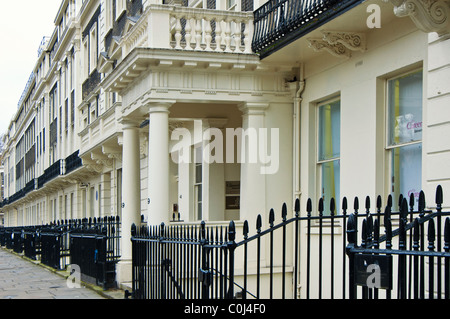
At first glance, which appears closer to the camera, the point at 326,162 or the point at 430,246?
the point at 430,246

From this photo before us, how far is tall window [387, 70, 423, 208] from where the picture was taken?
9.16 meters

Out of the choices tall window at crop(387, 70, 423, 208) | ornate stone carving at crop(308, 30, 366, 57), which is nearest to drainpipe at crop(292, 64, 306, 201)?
ornate stone carving at crop(308, 30, 366, 57)

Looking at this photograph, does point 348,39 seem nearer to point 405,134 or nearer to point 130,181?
point 405,134

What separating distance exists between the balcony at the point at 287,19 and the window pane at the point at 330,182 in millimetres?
2209

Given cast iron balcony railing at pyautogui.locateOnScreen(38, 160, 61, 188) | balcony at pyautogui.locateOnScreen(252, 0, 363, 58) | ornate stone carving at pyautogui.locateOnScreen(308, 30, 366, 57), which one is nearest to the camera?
balcony at pyautogui.locateOnScreen(252, 0, 363, 58)

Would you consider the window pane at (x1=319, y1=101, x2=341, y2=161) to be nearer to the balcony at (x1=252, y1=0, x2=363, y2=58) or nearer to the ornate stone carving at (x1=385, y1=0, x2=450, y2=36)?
the balcony at (x1=252, y1=0, x2=363, y2=58)

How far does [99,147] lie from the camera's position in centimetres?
2317

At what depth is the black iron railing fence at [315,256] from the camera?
448 cm

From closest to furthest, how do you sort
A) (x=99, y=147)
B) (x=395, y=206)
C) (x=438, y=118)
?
1. (x=438, y=118)
2. (x=395, y=206)
3. (x=99, y=147)

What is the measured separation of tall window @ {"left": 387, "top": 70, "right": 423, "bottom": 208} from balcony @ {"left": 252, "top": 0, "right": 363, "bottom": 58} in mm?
1375

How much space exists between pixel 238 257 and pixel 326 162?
2338 mm

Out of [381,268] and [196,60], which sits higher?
[196,60]

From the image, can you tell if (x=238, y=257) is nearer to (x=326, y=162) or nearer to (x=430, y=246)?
(x=326, y=162)

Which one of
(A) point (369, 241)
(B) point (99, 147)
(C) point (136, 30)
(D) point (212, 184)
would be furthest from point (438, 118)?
(B) point (99, 147)
